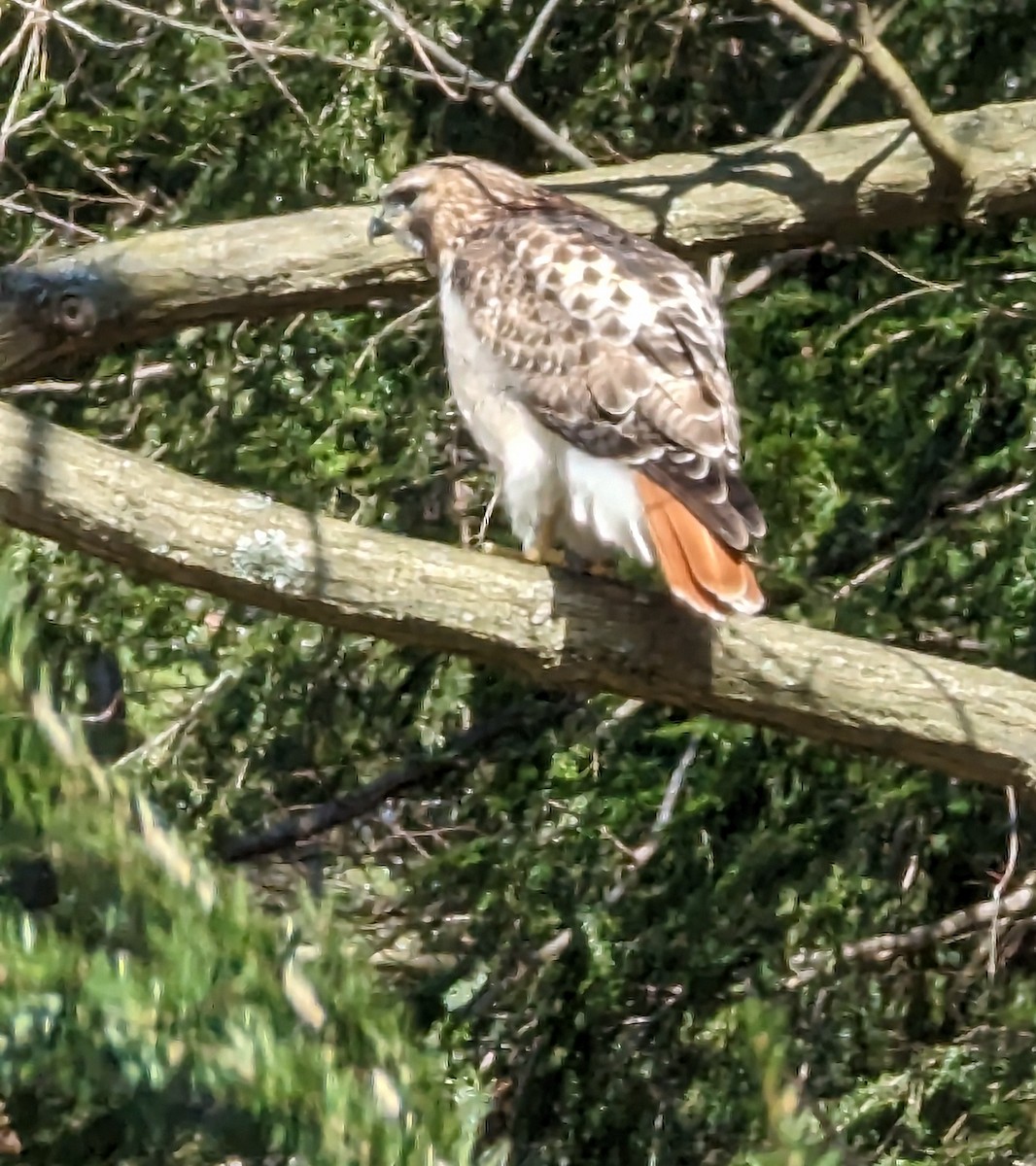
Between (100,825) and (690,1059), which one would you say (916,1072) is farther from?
(100,825)

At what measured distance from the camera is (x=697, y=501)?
1629 millimetres

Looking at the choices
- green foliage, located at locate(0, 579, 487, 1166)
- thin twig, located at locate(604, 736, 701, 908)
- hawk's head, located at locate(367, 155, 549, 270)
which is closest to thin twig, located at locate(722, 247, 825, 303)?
hawk's head, located at locate(367, 155, 549, 270)

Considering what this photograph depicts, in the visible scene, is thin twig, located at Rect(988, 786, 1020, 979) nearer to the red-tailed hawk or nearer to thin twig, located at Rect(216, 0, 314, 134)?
the red-tailed hawk

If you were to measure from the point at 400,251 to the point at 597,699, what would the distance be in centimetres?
70

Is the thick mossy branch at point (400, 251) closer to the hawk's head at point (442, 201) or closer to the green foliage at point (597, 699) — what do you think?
the hawk's head at point (442, 201)

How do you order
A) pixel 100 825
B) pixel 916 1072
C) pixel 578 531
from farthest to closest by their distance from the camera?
pixel 916 1072 < pixel 578 531 < pixel 100 825

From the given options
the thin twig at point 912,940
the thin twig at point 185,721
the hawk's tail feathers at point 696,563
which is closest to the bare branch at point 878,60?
the hawk's tail feathers at point 696,563

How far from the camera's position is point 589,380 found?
1788 millimetres

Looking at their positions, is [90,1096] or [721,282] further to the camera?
[721,282]

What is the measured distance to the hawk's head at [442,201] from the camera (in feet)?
6.81

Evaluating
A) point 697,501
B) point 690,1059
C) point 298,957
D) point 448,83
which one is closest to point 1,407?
point 697,501

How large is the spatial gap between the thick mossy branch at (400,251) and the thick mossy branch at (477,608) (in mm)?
457

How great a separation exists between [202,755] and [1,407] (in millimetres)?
1001

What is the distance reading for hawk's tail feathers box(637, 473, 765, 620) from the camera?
5.00ft
